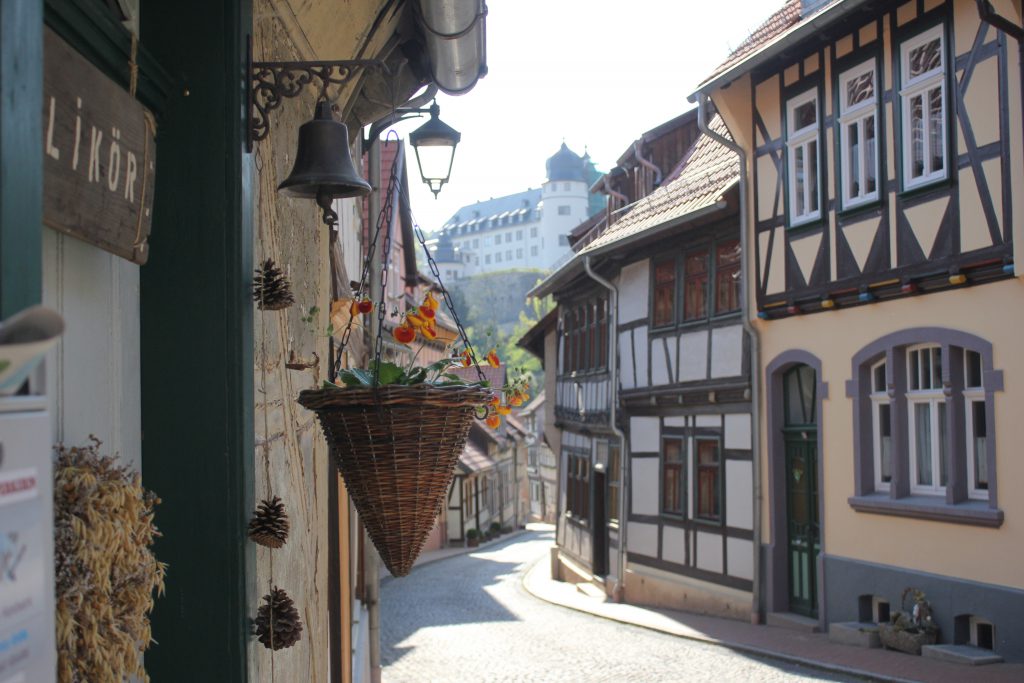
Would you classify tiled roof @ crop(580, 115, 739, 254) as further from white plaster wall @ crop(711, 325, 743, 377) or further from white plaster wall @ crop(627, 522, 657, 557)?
white plaster wall @ crop(627, 522, 657, 557)

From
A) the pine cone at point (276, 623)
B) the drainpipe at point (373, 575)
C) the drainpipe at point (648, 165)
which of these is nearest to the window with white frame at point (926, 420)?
the drainpipe at point (373, 575)

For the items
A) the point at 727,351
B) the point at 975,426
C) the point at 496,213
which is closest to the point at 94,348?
the point at 975,426

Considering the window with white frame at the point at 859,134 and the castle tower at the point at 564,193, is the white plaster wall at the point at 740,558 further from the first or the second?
the castle tower at the point at 564,193

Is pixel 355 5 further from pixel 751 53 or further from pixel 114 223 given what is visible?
pixel 751 53

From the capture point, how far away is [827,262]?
13602mm

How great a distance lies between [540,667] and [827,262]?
5496mm

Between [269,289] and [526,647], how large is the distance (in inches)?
481

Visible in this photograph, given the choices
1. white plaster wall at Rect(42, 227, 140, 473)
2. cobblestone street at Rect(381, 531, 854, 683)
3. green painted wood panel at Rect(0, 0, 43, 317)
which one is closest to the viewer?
green painted wood panel at Rect(0, 0, 43, 317)

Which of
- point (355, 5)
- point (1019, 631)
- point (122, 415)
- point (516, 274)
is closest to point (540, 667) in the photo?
point (1019, 631)

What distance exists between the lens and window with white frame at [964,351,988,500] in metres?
11.4

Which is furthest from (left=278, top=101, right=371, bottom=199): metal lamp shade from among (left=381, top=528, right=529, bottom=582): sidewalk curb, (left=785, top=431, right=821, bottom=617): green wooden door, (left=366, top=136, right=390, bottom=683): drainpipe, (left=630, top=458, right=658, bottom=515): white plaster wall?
(left=381, top=528, right=529, bottom=582): sidewalk curb

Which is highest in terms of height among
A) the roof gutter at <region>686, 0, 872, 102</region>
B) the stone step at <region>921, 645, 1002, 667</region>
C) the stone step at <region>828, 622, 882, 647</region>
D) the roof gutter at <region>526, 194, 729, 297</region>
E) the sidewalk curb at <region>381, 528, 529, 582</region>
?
the roof gutter at <region>686, 0, 872, 102</region>

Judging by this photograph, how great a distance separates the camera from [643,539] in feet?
63.8

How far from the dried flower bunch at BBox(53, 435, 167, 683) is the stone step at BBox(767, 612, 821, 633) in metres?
13.1
